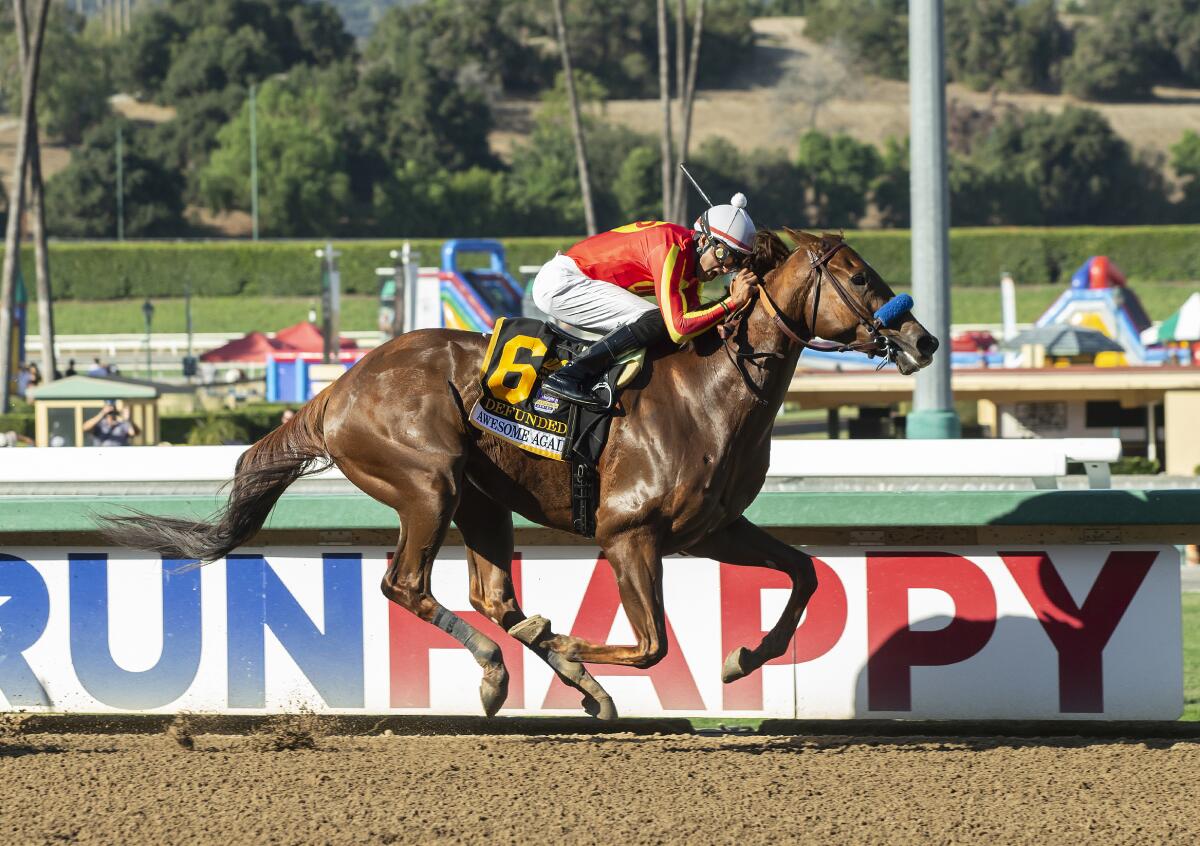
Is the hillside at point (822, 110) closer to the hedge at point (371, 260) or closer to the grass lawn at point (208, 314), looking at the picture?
the hedge at point (371, 260)

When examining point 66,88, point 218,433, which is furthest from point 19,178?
point 66,88

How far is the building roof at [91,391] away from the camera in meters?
19.1

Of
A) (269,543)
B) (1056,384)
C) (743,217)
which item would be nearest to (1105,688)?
(743,217)

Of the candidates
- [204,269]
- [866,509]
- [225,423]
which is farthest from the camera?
[204,269]

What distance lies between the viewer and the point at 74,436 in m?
19.1

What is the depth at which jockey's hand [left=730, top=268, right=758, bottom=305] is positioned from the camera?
579 centimetres

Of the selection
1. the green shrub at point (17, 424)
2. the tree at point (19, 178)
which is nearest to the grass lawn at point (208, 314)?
the tree at point (19, 178)

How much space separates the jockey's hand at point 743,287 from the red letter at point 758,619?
52.8 inches

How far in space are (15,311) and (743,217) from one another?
2546 cm

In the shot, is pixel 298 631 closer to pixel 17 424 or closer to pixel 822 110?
pixel 17 424

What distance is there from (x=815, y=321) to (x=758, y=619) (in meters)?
1.48

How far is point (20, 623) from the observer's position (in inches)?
272

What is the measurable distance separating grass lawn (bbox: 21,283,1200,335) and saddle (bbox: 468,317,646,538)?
175 feet

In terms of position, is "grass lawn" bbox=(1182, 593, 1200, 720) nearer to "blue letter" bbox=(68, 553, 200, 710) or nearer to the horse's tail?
the horse's tail
